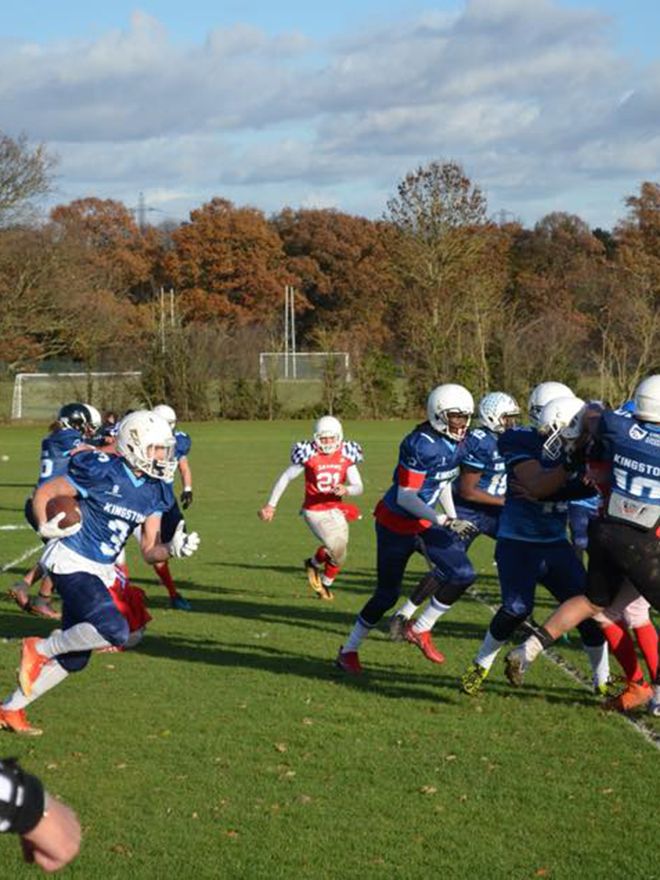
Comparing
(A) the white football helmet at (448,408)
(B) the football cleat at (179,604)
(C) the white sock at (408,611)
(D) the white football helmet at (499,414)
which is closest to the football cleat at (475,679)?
(A) the white football helmet at (448,408)

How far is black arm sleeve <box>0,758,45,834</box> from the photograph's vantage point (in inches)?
122

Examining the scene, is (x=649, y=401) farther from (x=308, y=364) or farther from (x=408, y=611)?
(x=308, y=364)

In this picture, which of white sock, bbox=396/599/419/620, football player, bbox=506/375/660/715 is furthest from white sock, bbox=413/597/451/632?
football player, bbox=506/375/660/715

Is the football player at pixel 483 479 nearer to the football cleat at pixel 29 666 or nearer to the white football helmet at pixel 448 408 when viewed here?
the white football helmet at pixel 448 408

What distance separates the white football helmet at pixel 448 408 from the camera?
8969mm

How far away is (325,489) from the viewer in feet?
42.5

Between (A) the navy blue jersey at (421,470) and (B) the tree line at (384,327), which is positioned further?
Answer: (B) the tree line at (384,327)

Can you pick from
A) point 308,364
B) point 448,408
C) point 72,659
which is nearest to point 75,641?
point 72,659

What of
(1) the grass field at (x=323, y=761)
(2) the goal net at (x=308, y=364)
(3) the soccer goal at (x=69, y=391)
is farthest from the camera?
(2) the goal net at (x=308, y=364)

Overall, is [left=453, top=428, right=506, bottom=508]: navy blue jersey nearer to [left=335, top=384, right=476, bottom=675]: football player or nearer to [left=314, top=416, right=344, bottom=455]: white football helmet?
[left=335, top=384, right=476, bottom=675]: football player

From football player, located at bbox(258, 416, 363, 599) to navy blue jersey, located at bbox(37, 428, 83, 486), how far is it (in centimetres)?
193

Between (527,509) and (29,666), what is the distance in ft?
9.93

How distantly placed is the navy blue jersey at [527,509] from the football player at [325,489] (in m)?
4.61

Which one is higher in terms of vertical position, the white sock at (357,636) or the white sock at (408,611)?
the white sock at (357,636)
